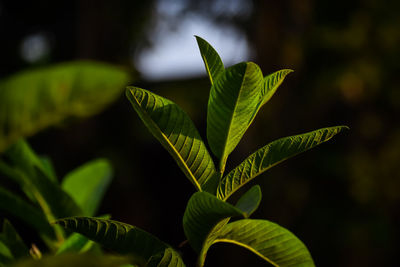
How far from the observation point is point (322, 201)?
22.1 ft

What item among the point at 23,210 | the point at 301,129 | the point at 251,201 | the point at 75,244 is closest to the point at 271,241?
the point at 251,201

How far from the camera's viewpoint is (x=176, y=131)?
51 cm

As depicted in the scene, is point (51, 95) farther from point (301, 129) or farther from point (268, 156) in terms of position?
Result: point (301, 129)

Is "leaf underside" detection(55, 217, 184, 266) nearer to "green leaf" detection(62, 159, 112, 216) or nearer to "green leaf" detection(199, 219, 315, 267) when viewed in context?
"green leaf" detection(199, 219, 315, 267)

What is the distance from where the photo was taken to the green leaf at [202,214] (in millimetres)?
428

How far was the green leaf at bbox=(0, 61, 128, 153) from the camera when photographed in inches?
21.0

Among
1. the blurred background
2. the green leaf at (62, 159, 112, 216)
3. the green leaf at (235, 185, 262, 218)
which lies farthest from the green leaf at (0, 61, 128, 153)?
the blurred background

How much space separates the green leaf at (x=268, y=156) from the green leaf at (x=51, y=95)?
181mm

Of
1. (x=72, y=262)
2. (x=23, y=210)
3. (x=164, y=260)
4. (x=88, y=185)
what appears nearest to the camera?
(x=72, y=262)

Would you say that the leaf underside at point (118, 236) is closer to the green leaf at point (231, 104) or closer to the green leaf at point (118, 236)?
the green leaf at point (118, 236)

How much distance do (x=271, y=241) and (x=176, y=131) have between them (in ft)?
0.48

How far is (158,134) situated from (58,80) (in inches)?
5.2

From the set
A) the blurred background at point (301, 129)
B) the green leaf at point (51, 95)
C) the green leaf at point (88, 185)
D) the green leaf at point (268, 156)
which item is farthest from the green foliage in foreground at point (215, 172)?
the blurred background at point (301, 129)

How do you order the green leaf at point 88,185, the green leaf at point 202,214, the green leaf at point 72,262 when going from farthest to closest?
1. the green leaf at point 88,185
2. the green leaf at point 202,214
3. the green leaf at point 72,262
